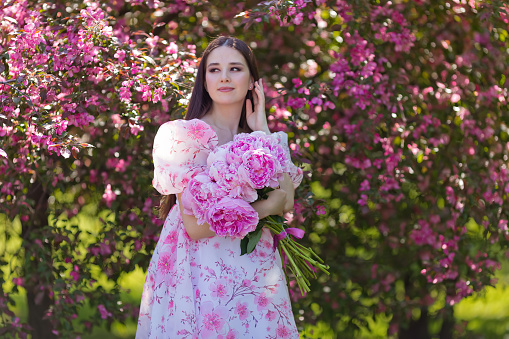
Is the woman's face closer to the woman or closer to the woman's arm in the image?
the woman

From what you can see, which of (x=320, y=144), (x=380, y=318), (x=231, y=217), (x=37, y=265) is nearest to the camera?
(x=231, y=217)

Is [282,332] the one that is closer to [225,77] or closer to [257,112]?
[257,112]

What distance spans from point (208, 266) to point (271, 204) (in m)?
0.31

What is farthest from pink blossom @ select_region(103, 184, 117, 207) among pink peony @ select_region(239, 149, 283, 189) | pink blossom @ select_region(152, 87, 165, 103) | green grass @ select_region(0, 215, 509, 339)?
pink peony @ select_region(239, 149, 283, 189)

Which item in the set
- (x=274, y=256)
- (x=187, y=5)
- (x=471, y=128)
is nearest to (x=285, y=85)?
(x=187, y=5)

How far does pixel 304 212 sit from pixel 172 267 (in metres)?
1.15

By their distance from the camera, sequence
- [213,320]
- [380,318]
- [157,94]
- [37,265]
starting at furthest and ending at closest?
[380,318] → [37,265] → [157,94] → [213,320]

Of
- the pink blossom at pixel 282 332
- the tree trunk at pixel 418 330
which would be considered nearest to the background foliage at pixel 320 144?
the tree trunk at pixel 418 330

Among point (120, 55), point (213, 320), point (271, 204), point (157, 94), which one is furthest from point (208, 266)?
point (120, 55)

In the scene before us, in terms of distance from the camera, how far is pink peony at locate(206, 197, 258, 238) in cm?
225

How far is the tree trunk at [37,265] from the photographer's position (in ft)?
12.1

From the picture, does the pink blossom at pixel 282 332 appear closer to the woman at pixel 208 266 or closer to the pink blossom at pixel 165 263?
the woman at pixel 208 266

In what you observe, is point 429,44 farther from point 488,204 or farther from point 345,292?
point 345,292

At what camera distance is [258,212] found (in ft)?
7.82
